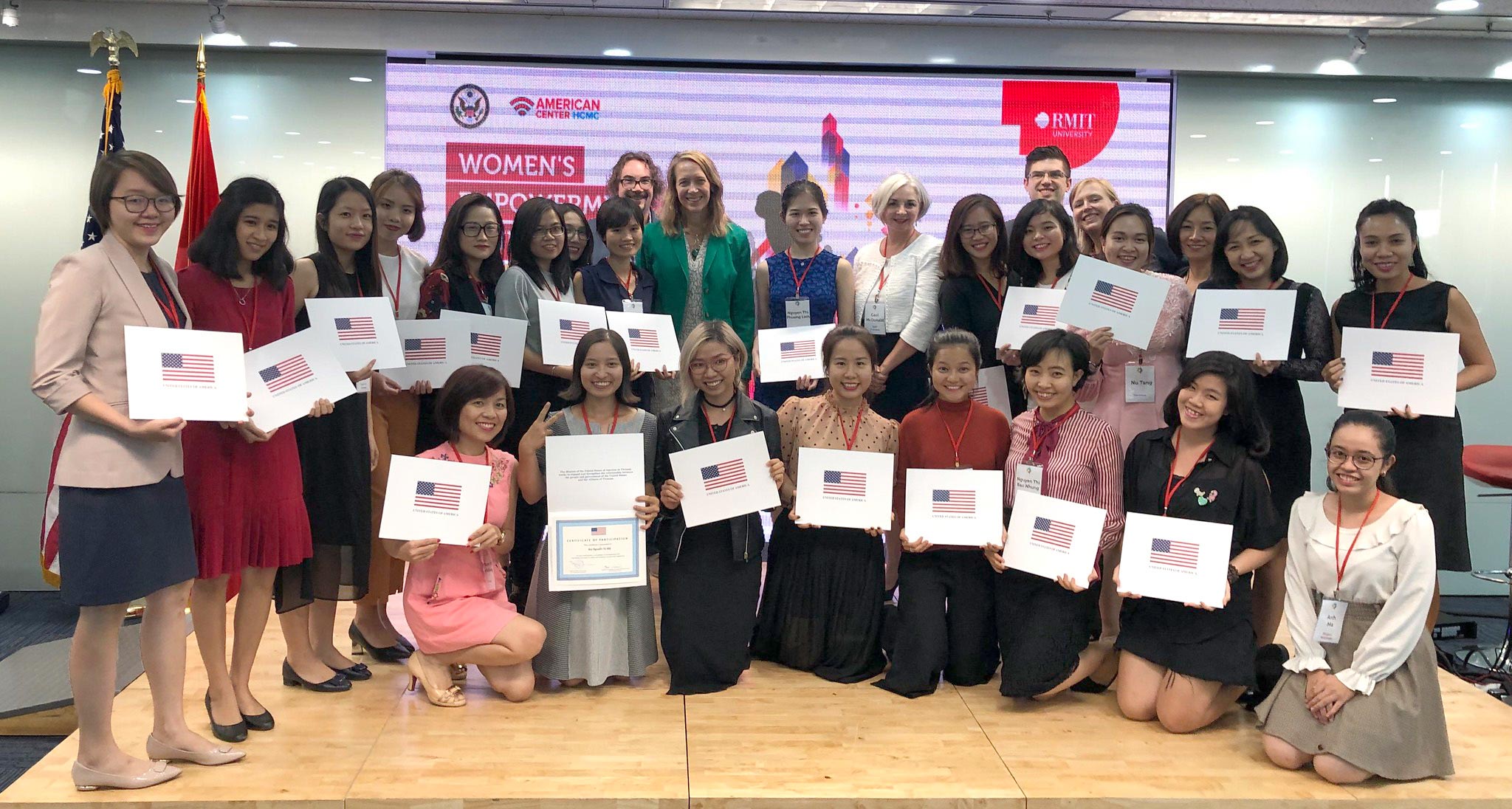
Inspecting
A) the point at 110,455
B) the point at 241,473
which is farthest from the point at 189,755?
the point at 110,455

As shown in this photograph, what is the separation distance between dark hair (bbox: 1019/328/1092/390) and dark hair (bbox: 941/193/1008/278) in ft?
2.04

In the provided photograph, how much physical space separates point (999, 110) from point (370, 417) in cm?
422

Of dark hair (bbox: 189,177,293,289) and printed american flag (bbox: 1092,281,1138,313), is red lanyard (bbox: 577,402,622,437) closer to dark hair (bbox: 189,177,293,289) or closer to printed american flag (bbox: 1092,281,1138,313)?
dark hair (bbox: 189,177,293,289)

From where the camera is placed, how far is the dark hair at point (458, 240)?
4215mm

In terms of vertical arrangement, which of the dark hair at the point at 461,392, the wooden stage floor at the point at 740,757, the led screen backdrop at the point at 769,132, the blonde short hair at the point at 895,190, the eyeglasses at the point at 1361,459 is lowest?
the wooden stage floor at the point at 740,757

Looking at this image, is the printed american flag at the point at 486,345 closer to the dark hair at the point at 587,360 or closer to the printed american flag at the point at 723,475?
the dark hair at the point at 587,360

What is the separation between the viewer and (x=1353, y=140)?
653 cm

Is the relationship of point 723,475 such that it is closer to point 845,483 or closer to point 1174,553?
point 845,483

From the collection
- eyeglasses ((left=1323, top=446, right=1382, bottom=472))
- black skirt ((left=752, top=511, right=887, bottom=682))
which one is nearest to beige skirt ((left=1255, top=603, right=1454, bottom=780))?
eyeglasses ((left=1323, top=446, right=1382, bottom=472))

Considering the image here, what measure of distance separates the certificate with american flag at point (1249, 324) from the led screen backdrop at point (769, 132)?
2.75 meters

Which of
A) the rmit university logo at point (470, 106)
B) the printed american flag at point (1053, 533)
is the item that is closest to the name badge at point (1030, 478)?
the printed american flag at point (1053, 533)

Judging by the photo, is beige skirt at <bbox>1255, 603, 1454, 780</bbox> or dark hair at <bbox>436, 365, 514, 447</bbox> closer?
beige skirt at <bbox>1255, 603, 1454, 780</bbox>

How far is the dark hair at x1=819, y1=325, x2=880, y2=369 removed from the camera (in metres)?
3.96

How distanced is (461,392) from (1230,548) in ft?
8.63
